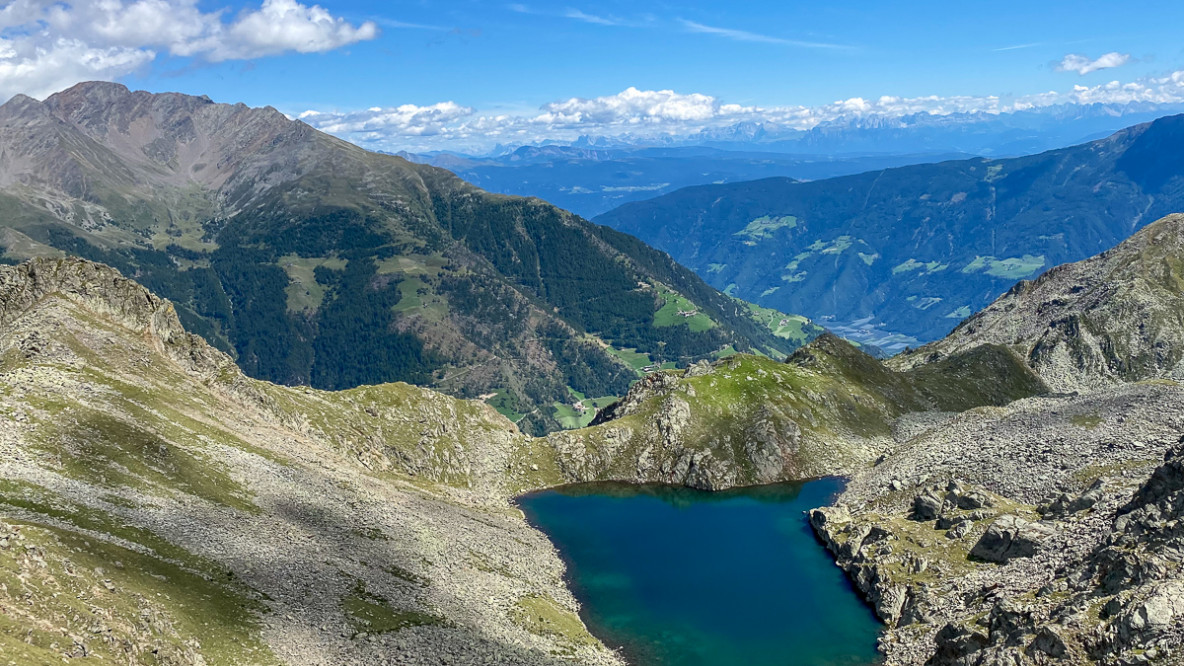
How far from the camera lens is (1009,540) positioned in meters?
108

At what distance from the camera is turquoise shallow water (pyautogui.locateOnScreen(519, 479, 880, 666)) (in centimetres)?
11019

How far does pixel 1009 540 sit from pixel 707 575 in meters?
47.7

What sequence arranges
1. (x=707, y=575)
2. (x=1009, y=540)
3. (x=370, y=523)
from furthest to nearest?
(x=707, y=575) → (x=370, y=523) → (x=1009, y=540)

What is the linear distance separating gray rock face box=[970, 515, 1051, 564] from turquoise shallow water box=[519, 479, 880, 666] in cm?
1833

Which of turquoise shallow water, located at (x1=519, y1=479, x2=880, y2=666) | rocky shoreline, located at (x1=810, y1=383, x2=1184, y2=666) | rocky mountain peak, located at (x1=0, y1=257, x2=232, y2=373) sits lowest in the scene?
turquoise shallow water, located at (x1=519, y1=479, x2=880, y2=666)

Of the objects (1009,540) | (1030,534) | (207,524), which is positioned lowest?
(1009,540)

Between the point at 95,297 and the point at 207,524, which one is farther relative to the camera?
the point at 95,297

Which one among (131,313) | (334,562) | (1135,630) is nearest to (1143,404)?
(1135,630)

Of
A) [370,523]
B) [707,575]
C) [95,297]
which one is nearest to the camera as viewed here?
[370,523]

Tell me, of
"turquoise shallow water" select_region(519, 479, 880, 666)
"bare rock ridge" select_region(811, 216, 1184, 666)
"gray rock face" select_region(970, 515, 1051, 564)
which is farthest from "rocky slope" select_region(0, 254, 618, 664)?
"gray rock face" select_region(970, 515, 1051, 564)

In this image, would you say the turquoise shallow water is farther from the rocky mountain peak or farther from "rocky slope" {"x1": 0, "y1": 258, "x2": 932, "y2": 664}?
the rocky mountain peak

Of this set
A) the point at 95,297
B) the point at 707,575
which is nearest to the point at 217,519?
the point at 95,297

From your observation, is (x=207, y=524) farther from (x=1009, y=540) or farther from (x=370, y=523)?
(x=1009, y=540)

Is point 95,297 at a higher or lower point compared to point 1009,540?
higher
